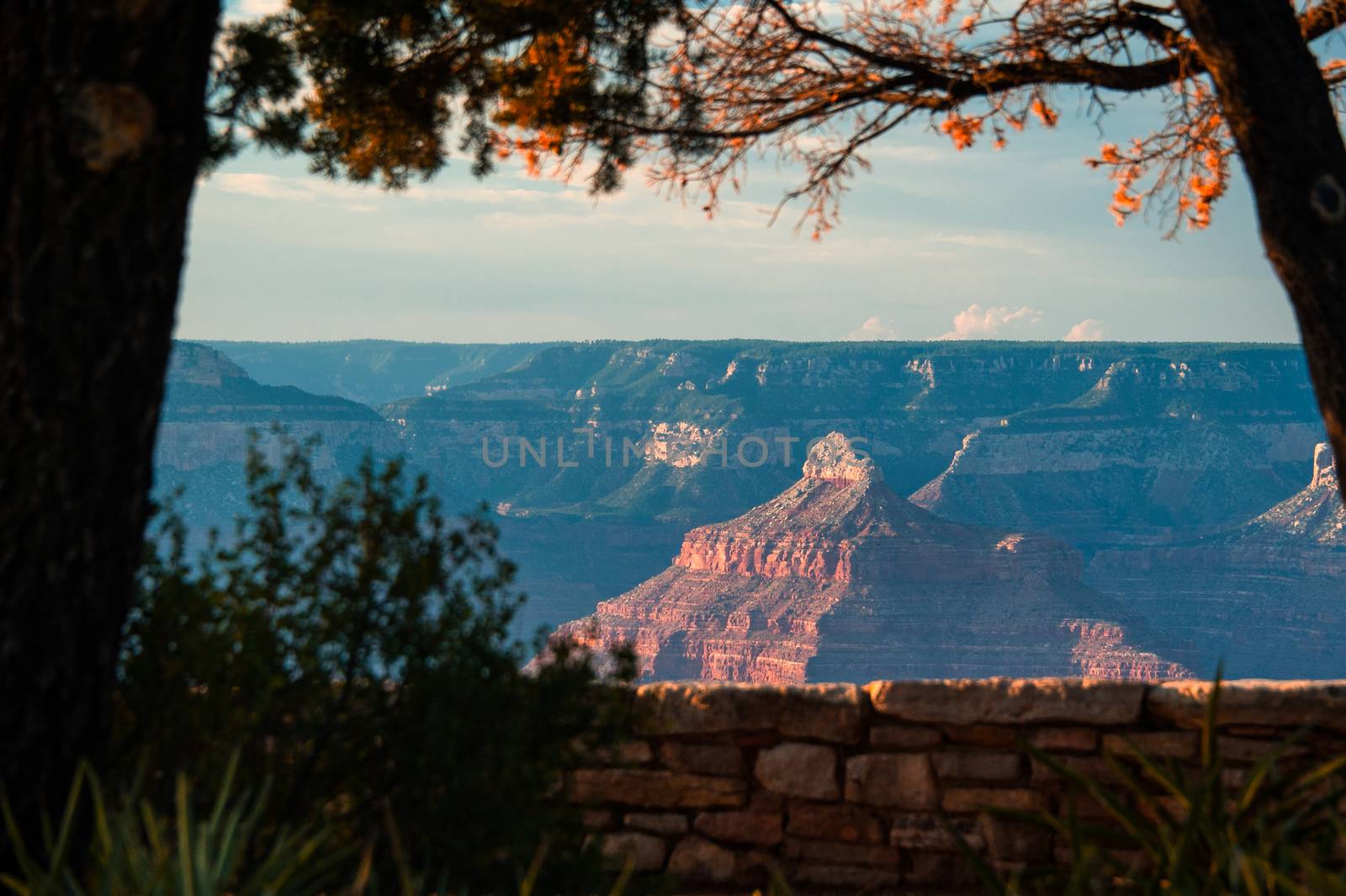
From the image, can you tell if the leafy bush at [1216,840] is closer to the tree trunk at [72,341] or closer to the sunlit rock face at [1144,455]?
the tree trunk at [72,341]

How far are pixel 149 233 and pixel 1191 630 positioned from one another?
69.7 m

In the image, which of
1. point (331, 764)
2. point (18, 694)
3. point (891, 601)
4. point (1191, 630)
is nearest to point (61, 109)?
point (18, 694)

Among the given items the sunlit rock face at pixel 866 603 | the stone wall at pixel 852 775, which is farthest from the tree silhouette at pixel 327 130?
the sunlit rock face at pixel 866 603

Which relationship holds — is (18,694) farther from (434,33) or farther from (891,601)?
(891,601)

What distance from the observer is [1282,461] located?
81062 mm

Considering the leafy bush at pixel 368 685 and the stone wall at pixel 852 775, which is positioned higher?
the leafy bush at pixel 368 685

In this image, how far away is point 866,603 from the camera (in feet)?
189

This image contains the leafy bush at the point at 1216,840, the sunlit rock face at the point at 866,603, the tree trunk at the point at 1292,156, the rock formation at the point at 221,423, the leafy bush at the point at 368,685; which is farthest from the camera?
the sunlit rock face at the point at 866,603

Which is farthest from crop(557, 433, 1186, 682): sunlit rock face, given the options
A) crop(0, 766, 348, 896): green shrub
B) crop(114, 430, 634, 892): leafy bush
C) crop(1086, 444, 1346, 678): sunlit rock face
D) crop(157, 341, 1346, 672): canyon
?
crop(0, 766, 348, 896): green shrub

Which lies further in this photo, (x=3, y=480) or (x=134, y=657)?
(x=134, y=657)

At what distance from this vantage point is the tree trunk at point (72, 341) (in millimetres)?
1769

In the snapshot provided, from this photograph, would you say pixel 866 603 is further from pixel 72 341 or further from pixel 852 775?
pixel 72 341

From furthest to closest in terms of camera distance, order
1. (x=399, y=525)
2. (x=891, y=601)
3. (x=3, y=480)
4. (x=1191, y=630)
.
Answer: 1. (x=1191, y=630)
2. (x=891, y=601)
3. (x=399, y=525)
4. (x=3, y=480)

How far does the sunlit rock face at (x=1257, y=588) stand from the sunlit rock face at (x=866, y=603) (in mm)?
4742
